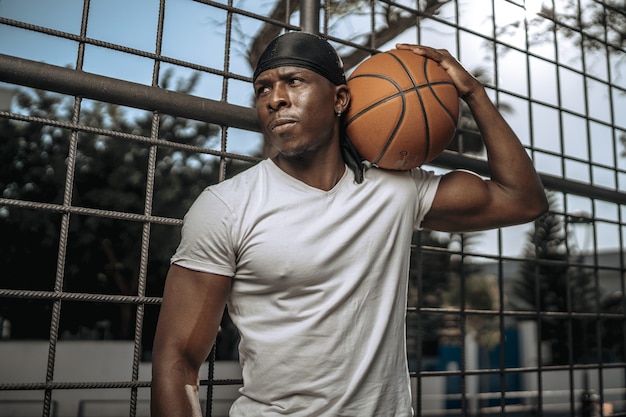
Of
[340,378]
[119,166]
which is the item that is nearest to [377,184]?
[340,378]

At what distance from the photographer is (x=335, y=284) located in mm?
1637

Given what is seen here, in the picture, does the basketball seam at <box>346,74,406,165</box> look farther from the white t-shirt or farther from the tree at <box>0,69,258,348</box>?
the tree at <box>0,69,258,348</box>

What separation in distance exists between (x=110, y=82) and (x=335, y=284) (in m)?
1.15

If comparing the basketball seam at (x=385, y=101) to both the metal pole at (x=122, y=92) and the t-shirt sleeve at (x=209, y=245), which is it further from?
the metal pole at (x=122, y=92)

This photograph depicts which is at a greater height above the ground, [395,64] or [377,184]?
[395,64]

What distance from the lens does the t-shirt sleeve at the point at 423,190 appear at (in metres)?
1.90

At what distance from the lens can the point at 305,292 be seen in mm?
1618

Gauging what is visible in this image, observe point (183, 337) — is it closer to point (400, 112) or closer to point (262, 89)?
point (262, 89)

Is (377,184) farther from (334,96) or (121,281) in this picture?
(121,281)

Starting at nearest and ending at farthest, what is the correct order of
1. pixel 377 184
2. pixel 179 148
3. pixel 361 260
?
pixel 361 260 → pixel 377 184 → pixel 179 148

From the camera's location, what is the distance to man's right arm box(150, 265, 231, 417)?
1.51m

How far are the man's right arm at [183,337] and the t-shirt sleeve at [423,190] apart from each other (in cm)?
69

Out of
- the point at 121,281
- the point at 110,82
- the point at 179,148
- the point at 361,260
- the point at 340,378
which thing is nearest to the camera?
the point at 340,378

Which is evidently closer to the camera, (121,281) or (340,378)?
(340,378)
